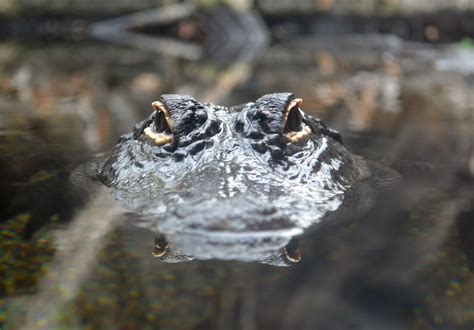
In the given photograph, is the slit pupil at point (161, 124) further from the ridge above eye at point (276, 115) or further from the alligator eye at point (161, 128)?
the ridge above eye at point (276, 115)

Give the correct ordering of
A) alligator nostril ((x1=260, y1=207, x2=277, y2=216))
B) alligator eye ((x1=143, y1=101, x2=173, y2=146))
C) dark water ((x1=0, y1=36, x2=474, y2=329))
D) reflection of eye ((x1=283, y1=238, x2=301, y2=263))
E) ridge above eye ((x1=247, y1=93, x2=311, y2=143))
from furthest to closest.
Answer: alligator eye ((x1=143, y1=101, x2=173, y2=146))
ridge above eye ((x1=247, y1=93, x2=311, y2=143))
alligator nostril ((x1=260, y1=207, x2=277, y2=216))
reflection of eye ((x1=283, y1=238, x2=301, y2=263))
dark water ((x1=0, y1=36, x2=474, y2=329))

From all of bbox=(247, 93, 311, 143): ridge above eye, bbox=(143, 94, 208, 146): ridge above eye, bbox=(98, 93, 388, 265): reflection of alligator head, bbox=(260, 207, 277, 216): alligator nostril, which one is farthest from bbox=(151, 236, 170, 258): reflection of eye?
bbox=(247, 93, 311, 143): ridge above eye

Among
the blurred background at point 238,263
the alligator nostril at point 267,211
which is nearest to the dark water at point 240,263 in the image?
the blurred background at point 238,263

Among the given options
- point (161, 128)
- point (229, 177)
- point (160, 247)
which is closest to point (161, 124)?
point (161, 128)

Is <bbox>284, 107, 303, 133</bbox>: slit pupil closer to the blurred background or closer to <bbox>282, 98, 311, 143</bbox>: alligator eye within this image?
<bbox>282, 98, 311, 143</bbox>: alligator eye

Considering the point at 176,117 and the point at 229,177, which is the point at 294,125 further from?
the point at 229,177

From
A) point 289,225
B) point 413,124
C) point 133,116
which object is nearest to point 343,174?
point 289,225
